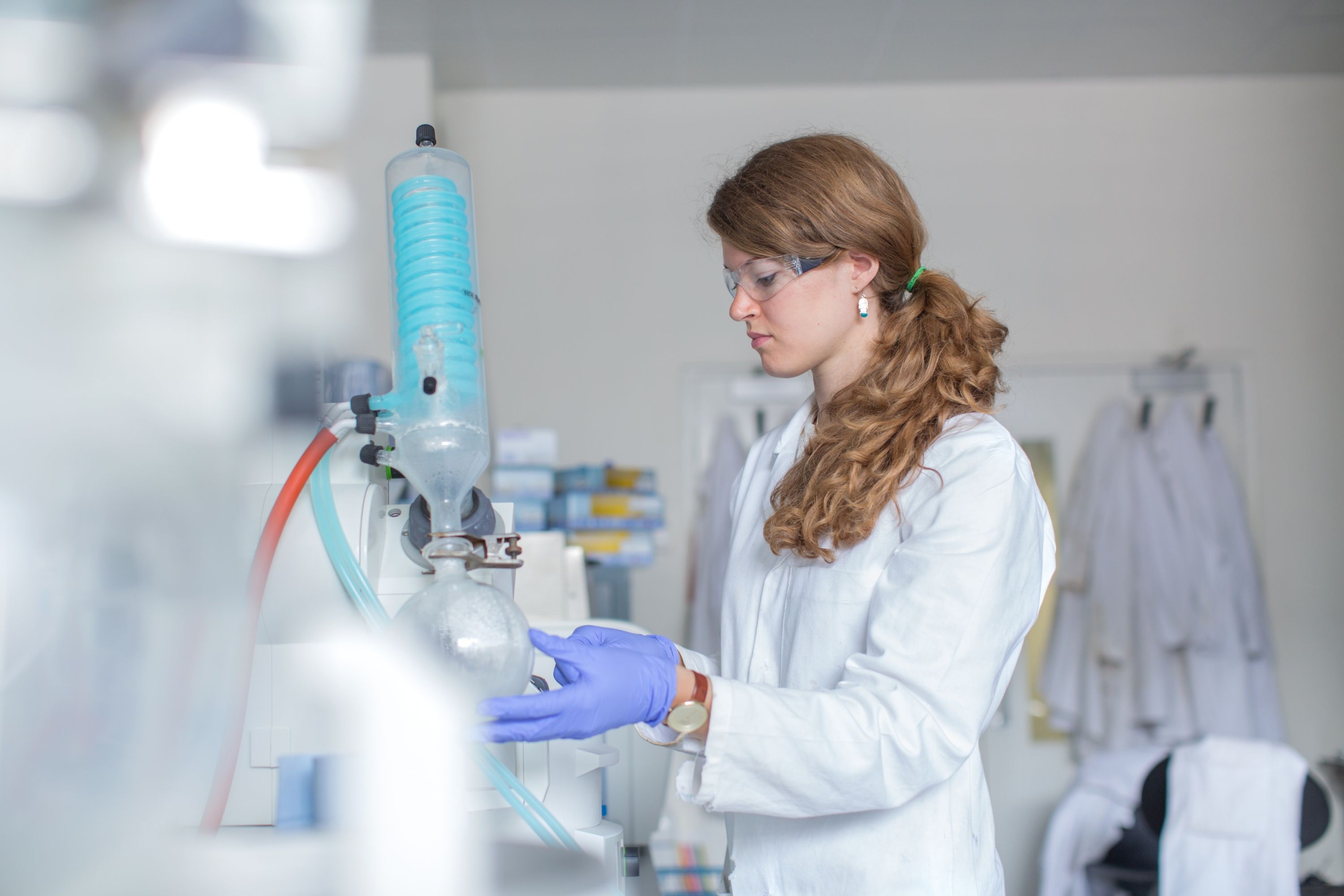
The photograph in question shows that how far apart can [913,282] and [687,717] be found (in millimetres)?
519

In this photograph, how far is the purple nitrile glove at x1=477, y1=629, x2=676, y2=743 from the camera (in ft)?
1.88

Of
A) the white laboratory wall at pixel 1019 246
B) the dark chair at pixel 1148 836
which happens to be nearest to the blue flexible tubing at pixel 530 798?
the dark chair at pixel 1148 836

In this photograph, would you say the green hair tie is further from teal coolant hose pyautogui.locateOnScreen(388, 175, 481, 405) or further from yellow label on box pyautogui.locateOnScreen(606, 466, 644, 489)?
yellow label on box pyautogui.locateOnScreen(606, 466, 644, 489)

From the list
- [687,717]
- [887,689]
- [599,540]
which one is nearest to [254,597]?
[687,717]

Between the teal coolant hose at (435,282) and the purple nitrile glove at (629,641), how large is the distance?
32cm

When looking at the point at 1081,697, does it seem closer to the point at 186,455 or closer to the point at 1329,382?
the point at 1329,382

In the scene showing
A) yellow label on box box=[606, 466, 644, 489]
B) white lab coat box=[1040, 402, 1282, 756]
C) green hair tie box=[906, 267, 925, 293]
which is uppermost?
green hair tie box=[906, 267, 925, 293]

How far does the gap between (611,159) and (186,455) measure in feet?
8.82

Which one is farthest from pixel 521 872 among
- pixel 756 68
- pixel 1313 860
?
pixel 1313 860

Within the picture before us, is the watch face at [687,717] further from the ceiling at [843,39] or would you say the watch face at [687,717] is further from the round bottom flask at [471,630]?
the ceiling at [843,39]

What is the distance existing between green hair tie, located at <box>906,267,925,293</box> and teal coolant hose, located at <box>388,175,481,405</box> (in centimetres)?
57

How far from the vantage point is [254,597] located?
0.51m

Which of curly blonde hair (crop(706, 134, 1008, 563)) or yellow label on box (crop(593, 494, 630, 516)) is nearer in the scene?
curly blonde hair (crop(706, 134, 1008, 563))

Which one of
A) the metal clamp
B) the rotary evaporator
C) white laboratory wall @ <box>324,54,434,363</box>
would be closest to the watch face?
the rotary evaporator
